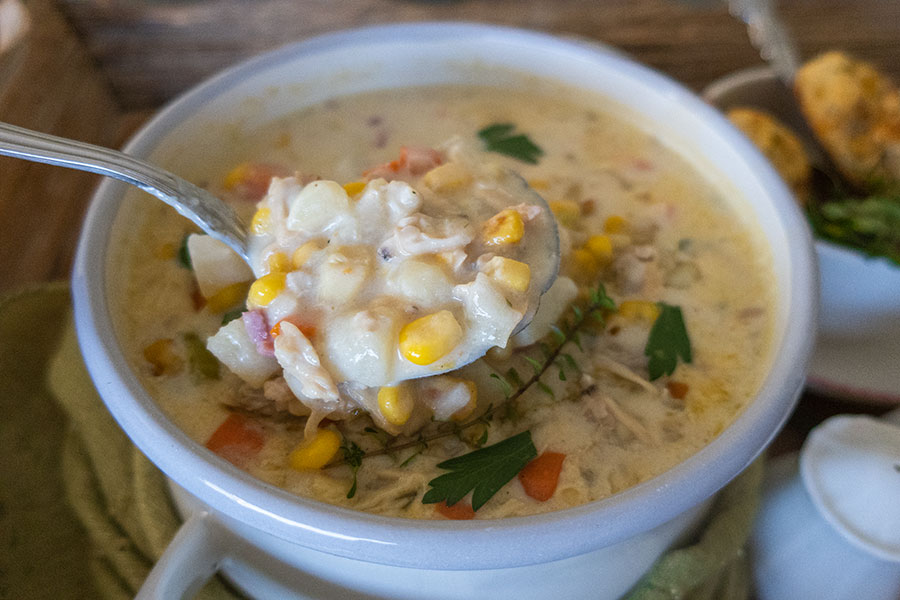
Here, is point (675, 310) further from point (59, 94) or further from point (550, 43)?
point (59, 94)

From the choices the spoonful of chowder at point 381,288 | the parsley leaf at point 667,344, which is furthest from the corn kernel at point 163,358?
the parsley leaf at point 667,344

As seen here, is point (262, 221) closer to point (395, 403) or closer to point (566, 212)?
point (395, 403)

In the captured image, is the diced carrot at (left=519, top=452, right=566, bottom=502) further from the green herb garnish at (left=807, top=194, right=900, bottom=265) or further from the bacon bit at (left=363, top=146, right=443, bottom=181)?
the green herb garnish at (left=807, top=194, right=900, bottom=265)

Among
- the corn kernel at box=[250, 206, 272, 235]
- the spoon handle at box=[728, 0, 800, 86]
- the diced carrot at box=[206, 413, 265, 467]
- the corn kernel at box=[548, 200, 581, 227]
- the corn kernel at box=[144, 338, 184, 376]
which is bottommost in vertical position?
the spoon handle at box=[728, 0, 800, 86]

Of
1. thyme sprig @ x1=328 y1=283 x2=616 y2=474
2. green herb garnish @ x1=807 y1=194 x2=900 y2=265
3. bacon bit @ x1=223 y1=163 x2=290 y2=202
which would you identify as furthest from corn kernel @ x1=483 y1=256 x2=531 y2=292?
green herb garnish @ x1=807 y1=194 x2=900 y2=265

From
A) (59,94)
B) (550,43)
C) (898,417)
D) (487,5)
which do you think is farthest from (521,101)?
(59,94)
